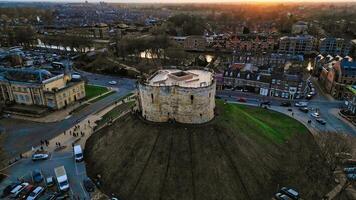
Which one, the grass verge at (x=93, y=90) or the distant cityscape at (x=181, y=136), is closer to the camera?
the distant cityscape at (x=181, y=136)

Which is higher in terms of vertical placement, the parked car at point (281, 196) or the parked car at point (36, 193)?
the parked car at point (36, 193)

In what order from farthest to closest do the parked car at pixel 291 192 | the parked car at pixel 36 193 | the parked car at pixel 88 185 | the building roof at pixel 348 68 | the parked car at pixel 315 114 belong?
the building roof at pixel 348 68, the parked car at pixel 315 114, the parked car at pixel 88 185, the parked car at pixel 291 192, the parked car at pixel 36 193

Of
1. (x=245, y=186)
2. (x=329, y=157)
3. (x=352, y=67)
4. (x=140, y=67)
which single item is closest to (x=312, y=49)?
(x=352, y=67)

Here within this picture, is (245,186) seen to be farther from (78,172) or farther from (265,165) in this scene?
(78,172)

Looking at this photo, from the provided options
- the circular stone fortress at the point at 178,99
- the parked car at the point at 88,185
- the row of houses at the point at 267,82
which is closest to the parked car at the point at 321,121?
the row of houses at the point at 267,82

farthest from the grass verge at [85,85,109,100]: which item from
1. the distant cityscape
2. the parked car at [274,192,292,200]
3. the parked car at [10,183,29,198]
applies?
the parked car at [274,192,292,200]

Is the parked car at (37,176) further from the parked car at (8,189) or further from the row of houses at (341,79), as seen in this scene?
the row of houses at (341,79)

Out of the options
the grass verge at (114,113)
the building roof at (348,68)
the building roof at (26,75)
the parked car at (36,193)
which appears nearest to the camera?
the parked car at (36,193)
